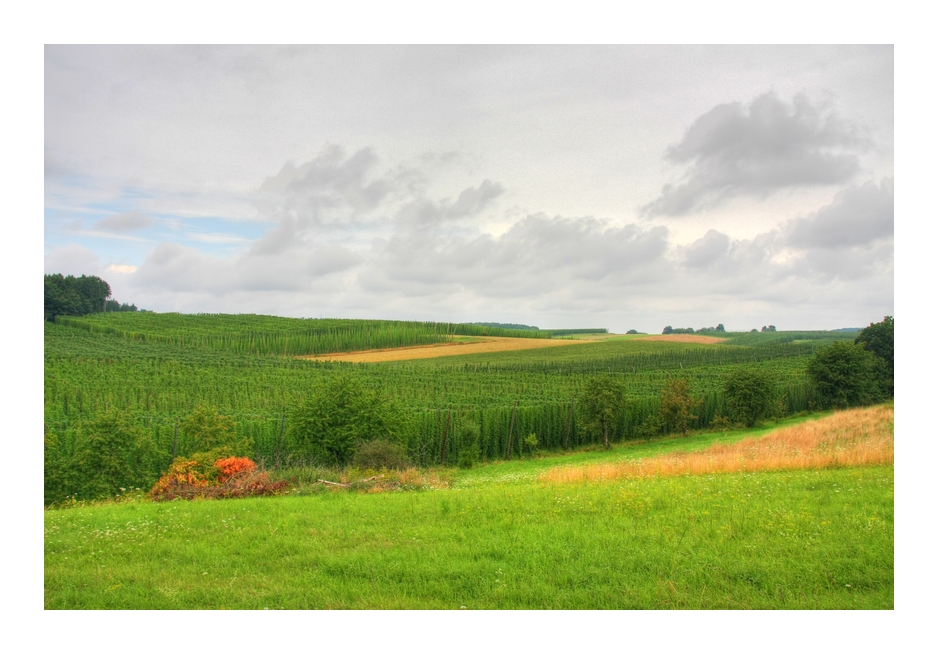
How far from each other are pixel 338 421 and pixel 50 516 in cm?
1626

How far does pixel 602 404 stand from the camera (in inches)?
1646

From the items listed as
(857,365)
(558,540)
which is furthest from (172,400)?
(857,365)

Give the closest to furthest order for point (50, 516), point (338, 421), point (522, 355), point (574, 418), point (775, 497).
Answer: point (775, 497)
point (50, 516)
point (338, 421)
point (574, 418)
point (522, 355)

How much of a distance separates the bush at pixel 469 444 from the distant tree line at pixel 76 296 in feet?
131

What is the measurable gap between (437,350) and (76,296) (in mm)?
40549

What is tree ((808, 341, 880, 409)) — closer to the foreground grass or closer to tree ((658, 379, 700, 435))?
tree ((658, 379, 700, 435))

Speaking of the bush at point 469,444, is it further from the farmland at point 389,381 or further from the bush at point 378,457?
the bush at point 378,457

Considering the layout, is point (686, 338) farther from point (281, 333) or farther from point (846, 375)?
point (281, 333)

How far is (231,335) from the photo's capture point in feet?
250

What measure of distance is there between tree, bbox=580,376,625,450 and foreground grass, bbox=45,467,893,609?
1172 inches

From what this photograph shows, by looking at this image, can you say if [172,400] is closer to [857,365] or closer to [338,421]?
[338,421]

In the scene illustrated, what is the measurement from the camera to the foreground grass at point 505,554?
7121 mm

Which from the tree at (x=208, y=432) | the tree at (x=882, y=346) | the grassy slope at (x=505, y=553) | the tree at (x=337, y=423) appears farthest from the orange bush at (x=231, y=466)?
the tree at (x=882, y=346)

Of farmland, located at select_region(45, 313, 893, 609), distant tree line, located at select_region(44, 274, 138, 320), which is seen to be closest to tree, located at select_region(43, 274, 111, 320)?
distant tree line, located at select_region(44, 274, 138, 320)
